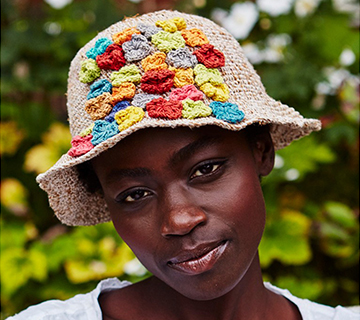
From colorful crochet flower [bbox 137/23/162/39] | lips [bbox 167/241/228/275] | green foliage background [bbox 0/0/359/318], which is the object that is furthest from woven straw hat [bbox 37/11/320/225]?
green foliage background [bbox 0/0/359/318]

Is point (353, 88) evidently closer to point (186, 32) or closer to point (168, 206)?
point (186, 32)

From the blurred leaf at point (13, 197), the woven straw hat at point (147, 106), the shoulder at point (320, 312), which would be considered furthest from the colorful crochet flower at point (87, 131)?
the blurred leaf at point (13, 197)

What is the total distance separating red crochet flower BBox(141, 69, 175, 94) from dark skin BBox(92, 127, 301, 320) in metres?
0.13

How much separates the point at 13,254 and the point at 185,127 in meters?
2.15

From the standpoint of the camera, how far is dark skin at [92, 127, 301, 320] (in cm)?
147

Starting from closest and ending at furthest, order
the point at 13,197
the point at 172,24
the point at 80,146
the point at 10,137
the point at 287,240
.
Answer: the point at 80,146, the point at 172,24, the point at 287,240, the point at 13,197, the point at 10,137

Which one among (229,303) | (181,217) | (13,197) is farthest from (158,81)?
(13,197)

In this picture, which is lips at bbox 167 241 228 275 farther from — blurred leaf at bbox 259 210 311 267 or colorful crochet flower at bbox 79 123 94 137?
blurred leaf at bbox 259 210 311 267

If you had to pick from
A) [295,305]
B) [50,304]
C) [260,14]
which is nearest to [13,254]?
[50,304]

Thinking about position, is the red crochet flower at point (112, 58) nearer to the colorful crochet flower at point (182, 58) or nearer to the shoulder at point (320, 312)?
the colorful crochet flower at point (182, 58)

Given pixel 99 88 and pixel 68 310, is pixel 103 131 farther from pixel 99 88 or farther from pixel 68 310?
pixel 68 310

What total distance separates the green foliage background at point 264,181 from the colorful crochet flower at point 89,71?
1671 mm

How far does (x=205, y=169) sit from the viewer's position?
1.53 m

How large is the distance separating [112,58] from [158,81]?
177 millimetres
